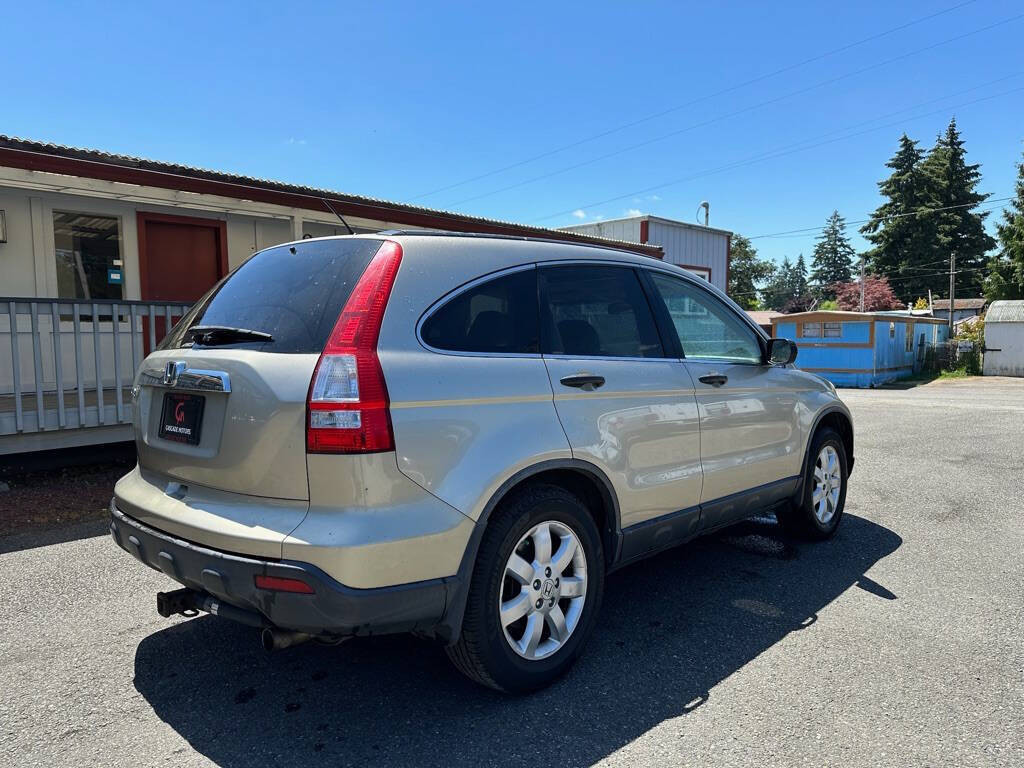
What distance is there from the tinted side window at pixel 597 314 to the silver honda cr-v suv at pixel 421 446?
1cm

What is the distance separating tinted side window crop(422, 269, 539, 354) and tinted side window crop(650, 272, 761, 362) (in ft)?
3.28

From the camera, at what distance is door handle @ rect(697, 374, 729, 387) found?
3523 millimetres

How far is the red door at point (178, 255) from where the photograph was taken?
9.33 metres

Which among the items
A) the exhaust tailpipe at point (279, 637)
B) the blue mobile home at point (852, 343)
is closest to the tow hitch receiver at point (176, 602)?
the exhaust tailpipe at point (279, 637)

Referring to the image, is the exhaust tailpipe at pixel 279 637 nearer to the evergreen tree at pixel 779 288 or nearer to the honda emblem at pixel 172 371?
the honda emblem at pixel 172 371

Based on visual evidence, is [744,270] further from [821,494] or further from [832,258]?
[821,494]

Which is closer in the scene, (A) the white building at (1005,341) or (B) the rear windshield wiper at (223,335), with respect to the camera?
(B) the rear windshield wiper at (223,335)

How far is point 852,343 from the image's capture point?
20.6 meters

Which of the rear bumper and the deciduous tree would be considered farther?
the deciduous tree

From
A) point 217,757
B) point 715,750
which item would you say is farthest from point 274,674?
point 715,750

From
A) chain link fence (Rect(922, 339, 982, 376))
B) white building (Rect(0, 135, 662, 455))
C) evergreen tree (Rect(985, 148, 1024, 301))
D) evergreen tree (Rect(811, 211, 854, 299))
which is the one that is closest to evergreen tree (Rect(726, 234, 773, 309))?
evergreen tree (Rect(811, 211, 854, 299))

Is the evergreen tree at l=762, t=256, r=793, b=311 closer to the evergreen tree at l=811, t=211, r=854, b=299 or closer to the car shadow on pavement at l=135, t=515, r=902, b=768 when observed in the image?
the evergreen tree at l=811, t=211, r=854, b=299

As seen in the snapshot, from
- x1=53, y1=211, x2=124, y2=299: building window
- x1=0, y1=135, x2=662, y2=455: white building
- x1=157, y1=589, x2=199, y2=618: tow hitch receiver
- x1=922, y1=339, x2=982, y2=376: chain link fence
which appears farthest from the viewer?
x1=922, y1=339, x2=982, y2=376: chain link fence

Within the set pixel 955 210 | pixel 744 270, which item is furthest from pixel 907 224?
pixel 744 270
